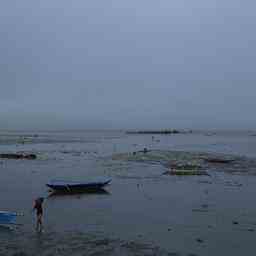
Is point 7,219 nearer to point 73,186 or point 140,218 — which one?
point 140,218

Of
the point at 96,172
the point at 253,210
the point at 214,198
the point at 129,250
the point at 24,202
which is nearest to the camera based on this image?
the point at 129,250

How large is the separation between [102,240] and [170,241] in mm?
2979

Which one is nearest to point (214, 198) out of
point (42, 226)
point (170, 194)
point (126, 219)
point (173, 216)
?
point (170, 194)

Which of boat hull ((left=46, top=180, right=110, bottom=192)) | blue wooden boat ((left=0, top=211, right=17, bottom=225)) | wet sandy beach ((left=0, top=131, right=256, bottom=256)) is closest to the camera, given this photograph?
wet sandy beach ((left=0, top=131, right=256, bottom=256))

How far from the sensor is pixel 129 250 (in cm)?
1638

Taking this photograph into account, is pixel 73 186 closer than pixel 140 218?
No

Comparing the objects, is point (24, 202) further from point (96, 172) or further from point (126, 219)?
point (96, 172)

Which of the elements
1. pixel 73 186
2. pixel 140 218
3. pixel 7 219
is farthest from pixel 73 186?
pixel 7 219

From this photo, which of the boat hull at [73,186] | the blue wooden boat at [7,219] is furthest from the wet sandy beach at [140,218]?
the boat hull at [73,186]

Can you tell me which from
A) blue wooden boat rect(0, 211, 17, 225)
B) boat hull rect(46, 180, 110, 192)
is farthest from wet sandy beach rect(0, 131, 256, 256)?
boat hull rect(46, 180, 110, 192)

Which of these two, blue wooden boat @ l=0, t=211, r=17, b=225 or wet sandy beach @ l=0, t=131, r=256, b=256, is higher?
blue wooden boat @ l=0, t=211, r=17, b=225

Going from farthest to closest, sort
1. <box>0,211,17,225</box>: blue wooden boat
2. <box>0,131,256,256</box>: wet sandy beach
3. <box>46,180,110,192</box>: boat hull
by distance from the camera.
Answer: <box>46,180,110,192</box>: boat hull
<box>0,211,17,225</box>: blue wooden boat
<box>0,131,256,256</box>: wet sandy beach

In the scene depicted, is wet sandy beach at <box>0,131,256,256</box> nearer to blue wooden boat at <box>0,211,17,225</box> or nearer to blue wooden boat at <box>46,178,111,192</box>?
blue wooden boat at <box>0,211,17,225</box>

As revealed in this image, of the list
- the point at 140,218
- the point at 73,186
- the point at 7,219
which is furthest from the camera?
the point at 73,186
